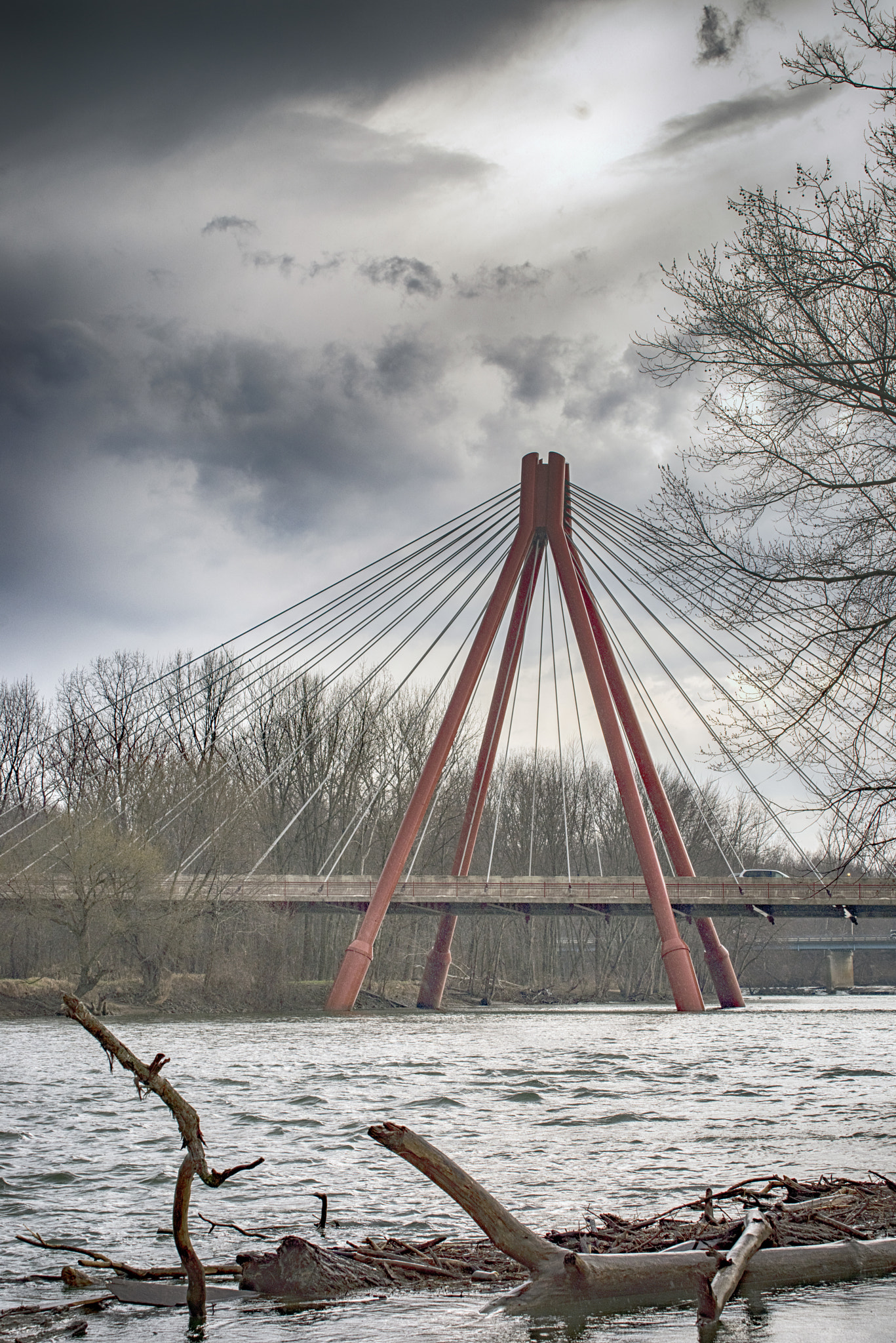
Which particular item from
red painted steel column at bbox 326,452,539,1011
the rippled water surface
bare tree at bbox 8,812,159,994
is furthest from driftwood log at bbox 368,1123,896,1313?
bare tree at bbox 8,812,159,994

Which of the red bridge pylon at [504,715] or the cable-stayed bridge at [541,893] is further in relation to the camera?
the cable-stayed bridge at [541,893]

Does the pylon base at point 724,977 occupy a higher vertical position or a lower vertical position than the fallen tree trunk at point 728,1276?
lower

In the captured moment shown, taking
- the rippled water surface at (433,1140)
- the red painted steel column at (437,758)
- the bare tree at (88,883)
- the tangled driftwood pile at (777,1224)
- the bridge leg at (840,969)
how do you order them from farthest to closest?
1. the bridge leg at (840,969)
2. the bare tree at (88,883)
3. the red painted steel column at (437,758)
4. the tangled driftwood pile at (777,1224)
5. the rippled water surface at (433,1140)

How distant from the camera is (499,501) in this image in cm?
4056

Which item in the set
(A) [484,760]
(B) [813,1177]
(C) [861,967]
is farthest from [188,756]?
(C) [861,967]

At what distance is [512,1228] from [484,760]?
33378 mm

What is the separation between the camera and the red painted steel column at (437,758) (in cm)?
3431

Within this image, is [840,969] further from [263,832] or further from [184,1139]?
[184,1139]

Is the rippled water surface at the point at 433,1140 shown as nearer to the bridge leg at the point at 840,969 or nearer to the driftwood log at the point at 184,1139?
the driftwood log at the point at 184,1139

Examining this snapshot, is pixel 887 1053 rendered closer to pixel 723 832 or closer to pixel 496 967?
pixel 496 967

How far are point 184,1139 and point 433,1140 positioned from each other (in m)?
6.48

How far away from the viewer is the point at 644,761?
3622 cm

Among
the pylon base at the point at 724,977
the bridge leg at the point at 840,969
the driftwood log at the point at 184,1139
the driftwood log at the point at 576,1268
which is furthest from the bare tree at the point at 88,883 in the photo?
the bridge leg at the point at 840,969

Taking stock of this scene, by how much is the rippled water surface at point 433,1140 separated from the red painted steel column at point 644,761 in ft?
42.6
